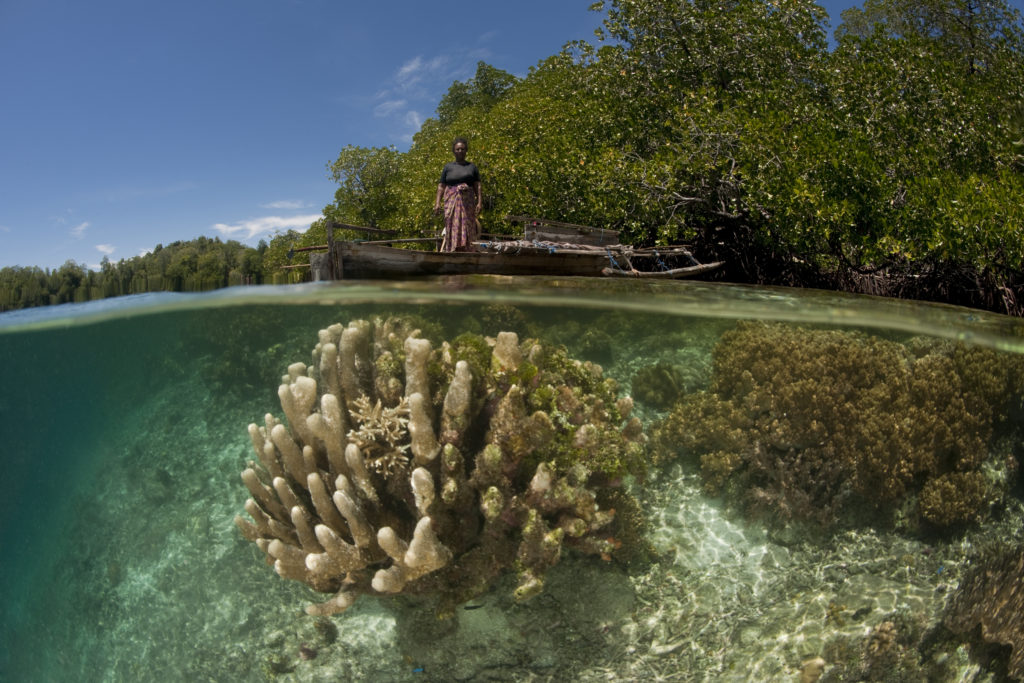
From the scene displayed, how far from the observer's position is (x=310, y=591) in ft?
18.3

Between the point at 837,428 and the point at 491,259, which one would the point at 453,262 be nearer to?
the point at 491,259

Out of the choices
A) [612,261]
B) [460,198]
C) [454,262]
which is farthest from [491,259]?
[612,261]

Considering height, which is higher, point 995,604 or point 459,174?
point 459,174

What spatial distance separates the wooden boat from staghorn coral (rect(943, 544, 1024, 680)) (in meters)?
6.32

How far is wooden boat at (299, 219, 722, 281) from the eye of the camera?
8344 mm

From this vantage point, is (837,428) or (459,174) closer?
(837,428)

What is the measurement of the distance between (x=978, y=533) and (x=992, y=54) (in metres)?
18.4

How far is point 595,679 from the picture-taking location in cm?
571

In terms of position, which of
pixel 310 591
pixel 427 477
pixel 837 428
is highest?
pixel 837 428

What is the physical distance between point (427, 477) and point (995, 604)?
6427mm

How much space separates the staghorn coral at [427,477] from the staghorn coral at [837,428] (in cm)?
110

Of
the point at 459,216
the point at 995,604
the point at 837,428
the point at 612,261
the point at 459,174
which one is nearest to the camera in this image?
the point at 837,428

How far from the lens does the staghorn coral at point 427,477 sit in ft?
17.5

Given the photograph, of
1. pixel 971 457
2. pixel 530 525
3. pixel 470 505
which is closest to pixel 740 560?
pixel 530 525
